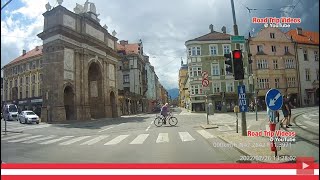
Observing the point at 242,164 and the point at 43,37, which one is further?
the point at 43,37

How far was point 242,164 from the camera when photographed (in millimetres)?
3291

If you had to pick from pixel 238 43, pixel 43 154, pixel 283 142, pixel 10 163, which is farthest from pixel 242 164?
pixel 10 163

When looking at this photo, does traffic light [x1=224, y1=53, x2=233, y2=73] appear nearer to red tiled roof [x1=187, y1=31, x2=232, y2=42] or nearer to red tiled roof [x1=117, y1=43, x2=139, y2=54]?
red tiled roof [x1=187, y1=31, x2=232, y2=42]

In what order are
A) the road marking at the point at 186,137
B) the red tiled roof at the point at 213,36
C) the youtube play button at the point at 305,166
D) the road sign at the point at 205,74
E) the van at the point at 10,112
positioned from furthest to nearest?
1. the road marking at the point at 186,137
2. the road sign at the point at 205,74
3. the red tiled roof at the point at 213,36
4. the van at the point at 10,112
5. the youtube play button at the point at 305,166

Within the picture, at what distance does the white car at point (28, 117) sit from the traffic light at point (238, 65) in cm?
250

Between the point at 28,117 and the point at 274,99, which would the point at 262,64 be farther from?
the point at 28,117

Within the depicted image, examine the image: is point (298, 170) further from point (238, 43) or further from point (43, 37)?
point (43, 37)

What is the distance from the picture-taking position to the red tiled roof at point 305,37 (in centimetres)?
266

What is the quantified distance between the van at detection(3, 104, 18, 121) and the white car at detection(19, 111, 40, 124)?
3.8 inches

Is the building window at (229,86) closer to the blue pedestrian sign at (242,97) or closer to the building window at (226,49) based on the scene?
the blue pedestrian sign at (242,97)

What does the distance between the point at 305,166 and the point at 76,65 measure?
3.38 meters

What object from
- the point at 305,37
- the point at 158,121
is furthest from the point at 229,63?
the point at 158,121

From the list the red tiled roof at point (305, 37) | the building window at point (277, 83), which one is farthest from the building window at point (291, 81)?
the red tiled roof at point (305, 37)

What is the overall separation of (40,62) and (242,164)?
260 centimetres
